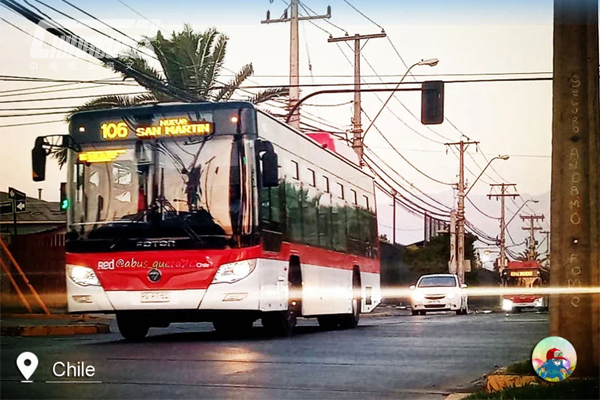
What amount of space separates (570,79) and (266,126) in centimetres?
355

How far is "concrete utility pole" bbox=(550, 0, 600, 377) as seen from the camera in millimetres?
6289

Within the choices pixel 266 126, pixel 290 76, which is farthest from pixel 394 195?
pixel 266 126

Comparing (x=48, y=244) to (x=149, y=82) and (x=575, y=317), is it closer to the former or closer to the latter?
(x=149, y=82)

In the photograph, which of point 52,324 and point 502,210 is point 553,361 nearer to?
point 502,210

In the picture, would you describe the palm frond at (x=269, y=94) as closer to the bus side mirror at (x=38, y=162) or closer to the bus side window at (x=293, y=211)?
the bus side mirror at (x=38, y=162)

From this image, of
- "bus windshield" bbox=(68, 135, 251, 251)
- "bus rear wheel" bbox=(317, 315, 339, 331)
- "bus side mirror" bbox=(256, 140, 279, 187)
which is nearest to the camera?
"bus windshield" bbox=(68, 135, 251, 251)

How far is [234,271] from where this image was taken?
9.11 metres

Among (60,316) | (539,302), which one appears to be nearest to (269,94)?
(539,302)

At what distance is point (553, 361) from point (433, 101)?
5.15 feet

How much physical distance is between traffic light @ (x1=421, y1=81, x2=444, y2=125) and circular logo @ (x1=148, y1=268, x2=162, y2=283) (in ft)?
9.93

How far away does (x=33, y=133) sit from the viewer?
6.50m

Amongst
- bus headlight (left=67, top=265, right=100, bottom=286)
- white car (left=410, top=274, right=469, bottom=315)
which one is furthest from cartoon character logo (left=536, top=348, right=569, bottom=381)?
bus headlight (left=67, top=265, right=100, bottom=286)

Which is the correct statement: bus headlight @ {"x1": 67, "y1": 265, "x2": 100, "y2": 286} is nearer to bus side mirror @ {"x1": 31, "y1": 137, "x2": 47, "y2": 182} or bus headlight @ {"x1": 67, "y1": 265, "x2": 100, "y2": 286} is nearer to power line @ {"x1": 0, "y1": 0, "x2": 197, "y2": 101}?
power line @ {"x1": 0, "y1": 0, "x2": 197, "y2": 101}

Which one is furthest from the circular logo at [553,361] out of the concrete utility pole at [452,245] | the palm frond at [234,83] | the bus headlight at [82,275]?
the bus headlight at [82,275]
